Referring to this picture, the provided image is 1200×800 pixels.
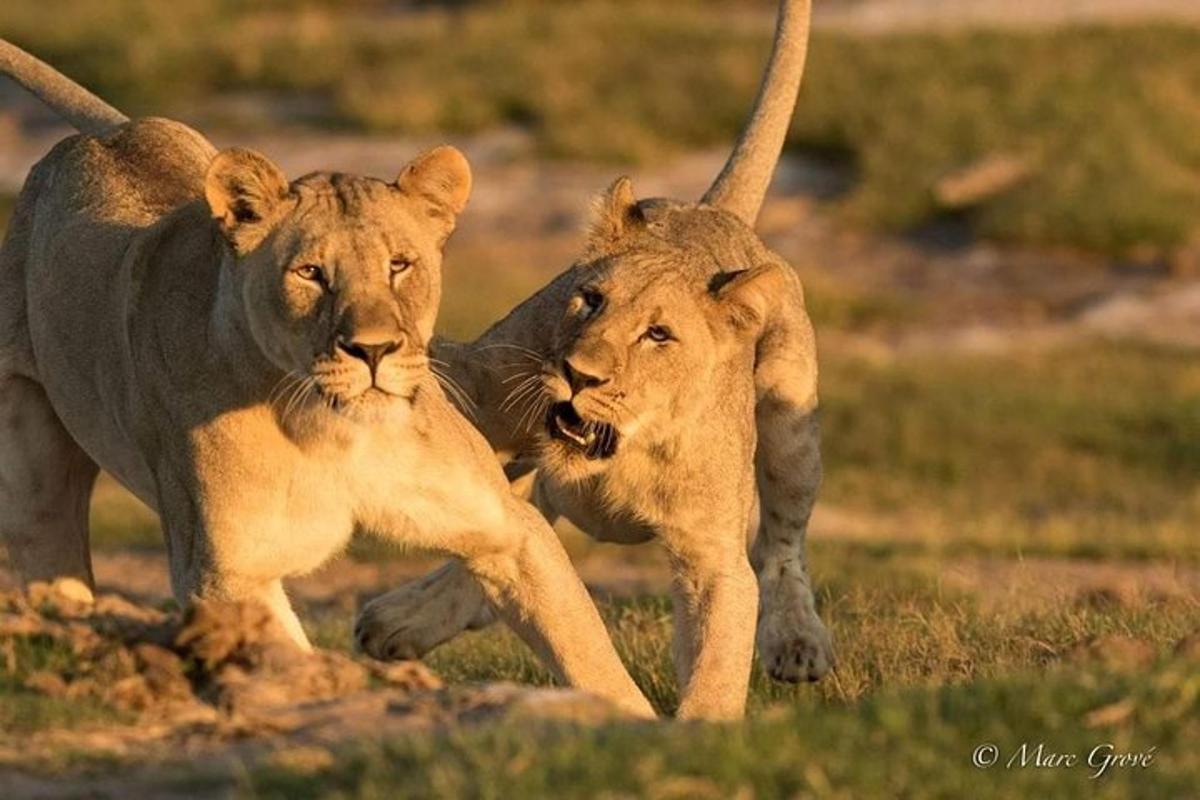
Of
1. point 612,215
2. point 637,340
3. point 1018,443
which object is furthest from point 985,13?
point 637,340

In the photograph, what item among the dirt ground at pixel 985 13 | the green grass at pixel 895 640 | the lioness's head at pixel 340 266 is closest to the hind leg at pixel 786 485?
the green grass at pixel 895 640

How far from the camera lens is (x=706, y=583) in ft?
21.3

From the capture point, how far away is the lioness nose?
17.5ft

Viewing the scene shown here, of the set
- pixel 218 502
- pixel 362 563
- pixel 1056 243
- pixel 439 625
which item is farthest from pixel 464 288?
pixel 218 502

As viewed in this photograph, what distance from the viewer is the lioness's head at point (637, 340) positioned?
622 cm

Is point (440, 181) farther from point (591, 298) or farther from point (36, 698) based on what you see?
point (36, 698)

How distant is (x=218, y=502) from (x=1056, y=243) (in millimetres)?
14212

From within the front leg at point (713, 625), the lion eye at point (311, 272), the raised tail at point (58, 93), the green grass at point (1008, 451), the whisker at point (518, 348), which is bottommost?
the green grass at point (1008, 451)

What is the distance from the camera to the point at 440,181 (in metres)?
5.95

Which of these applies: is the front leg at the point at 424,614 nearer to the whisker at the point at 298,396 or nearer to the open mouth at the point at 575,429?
the open mouth at the point at 575,429

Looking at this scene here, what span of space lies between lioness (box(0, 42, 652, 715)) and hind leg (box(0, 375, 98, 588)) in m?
0.61

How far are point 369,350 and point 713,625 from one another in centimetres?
144

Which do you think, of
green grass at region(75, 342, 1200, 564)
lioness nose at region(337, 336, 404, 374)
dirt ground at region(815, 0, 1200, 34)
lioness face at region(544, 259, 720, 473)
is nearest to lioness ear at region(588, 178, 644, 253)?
lioness face at region(544, 259, 720, 473)

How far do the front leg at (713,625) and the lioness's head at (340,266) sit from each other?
1.14 m
